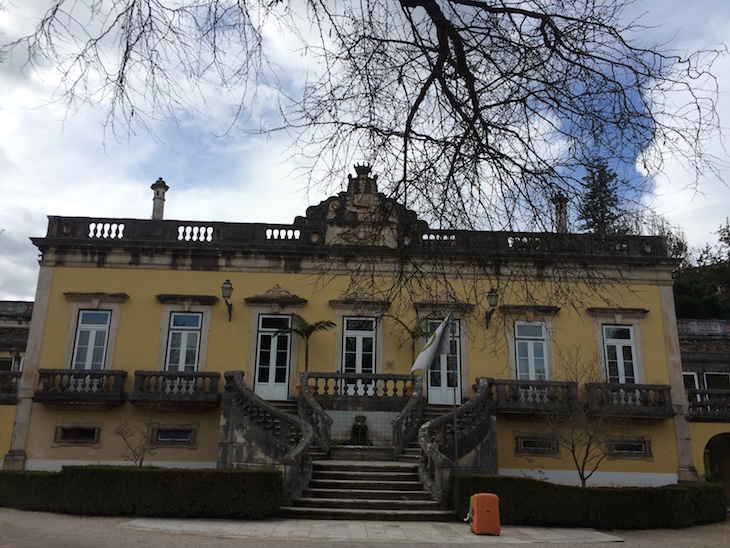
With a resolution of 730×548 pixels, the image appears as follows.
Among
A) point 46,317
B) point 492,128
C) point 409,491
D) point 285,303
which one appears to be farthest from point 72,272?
point 492,128

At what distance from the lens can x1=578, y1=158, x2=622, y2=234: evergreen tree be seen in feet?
19.3

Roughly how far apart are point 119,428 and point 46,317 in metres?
4.46

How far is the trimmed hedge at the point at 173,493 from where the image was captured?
11672 mm

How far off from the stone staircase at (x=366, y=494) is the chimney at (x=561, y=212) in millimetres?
7696

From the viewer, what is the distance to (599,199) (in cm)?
604

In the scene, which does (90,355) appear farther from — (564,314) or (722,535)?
(722,535)

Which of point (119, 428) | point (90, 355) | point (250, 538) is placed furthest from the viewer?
point (90, 355)

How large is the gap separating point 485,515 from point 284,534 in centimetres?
338

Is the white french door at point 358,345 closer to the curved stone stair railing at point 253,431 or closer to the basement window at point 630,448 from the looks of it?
the curved stone stair railing at point 253,431

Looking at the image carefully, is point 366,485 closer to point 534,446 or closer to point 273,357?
point 273,357

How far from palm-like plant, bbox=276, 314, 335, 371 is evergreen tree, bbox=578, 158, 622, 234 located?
13.5m

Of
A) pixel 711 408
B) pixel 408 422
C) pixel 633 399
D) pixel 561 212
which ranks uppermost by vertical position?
pixel 561 212

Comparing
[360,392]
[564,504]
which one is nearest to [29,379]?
[360,392]

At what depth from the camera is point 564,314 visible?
19.9 meters
